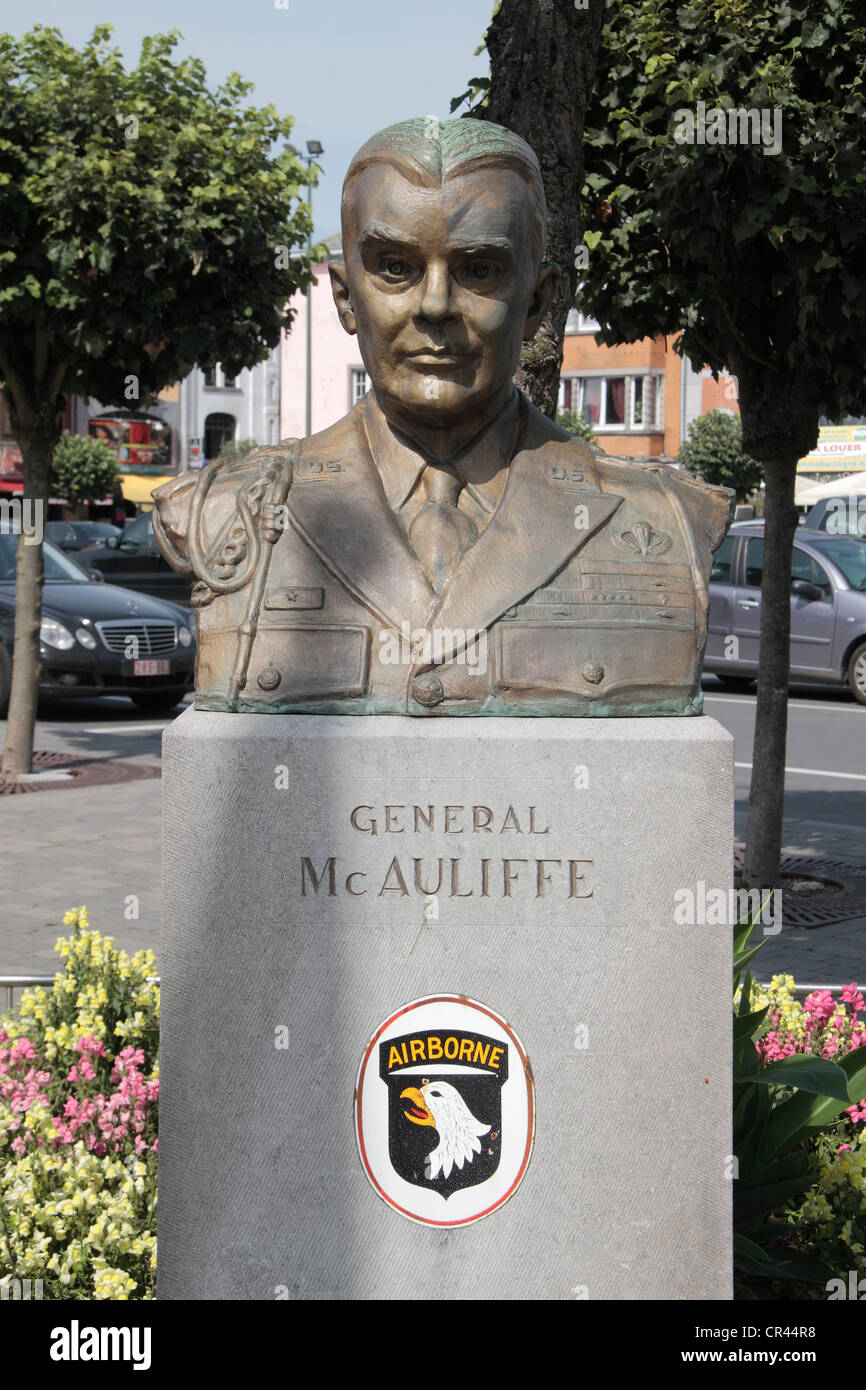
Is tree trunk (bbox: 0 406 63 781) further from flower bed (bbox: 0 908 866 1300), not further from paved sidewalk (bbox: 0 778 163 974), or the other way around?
flower bed (bbox: 0 908 866 1300)

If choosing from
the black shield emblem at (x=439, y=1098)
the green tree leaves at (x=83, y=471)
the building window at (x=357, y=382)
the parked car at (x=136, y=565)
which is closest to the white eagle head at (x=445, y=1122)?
the black shield emblem at (x=439, y=1098)

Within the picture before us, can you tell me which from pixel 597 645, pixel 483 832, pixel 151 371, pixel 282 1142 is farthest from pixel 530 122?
pixel 151 371

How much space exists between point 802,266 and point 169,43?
14.4ft

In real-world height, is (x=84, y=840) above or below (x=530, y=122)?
below

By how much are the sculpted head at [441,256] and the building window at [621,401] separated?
3797cm

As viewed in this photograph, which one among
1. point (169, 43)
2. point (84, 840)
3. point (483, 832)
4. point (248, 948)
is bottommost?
point (84, 840)

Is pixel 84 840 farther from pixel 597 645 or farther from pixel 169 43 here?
pixel 597 645

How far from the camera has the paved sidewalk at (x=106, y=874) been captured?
6570mm

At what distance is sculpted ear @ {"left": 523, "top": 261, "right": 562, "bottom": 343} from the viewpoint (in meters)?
3.42

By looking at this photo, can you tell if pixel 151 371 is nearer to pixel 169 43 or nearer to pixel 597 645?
pixel 169 43
